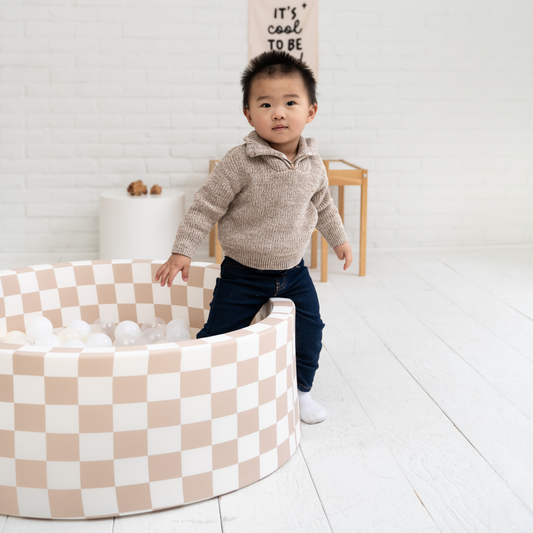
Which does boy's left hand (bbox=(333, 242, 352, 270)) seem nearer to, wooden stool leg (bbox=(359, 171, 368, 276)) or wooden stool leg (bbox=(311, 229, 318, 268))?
wooden stool leg (bbox=(359, 171, 368, 276))

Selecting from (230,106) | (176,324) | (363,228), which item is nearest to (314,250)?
(363,228)

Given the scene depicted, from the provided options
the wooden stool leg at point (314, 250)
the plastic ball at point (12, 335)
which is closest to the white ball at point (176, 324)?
the plastic ball at point (12, 335)

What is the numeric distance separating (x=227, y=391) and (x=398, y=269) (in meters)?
2.03

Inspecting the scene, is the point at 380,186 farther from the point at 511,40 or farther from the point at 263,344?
the point at 263,344

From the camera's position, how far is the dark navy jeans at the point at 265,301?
1.41 m

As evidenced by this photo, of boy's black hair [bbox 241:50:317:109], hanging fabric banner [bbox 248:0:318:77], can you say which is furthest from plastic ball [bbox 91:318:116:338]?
hanging fabric banner [bbox 248:0:318:77]

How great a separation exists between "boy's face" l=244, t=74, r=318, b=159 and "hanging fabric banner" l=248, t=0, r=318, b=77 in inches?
75.3

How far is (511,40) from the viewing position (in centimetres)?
330

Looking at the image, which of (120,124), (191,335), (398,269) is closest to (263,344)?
(191,335)

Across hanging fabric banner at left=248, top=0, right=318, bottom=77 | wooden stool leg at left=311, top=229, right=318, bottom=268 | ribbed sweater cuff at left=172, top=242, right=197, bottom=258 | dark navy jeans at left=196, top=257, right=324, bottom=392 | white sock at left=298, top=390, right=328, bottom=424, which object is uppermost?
hanging fabric banner at left=248, top=0, right=318, bottom=77

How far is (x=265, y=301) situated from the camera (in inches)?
56.5

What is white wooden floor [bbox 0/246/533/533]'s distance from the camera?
3.52ft

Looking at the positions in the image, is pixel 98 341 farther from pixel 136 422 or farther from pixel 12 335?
pixel 136 422

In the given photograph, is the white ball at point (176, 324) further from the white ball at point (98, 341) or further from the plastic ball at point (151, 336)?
the white ball at point (98, 341)
